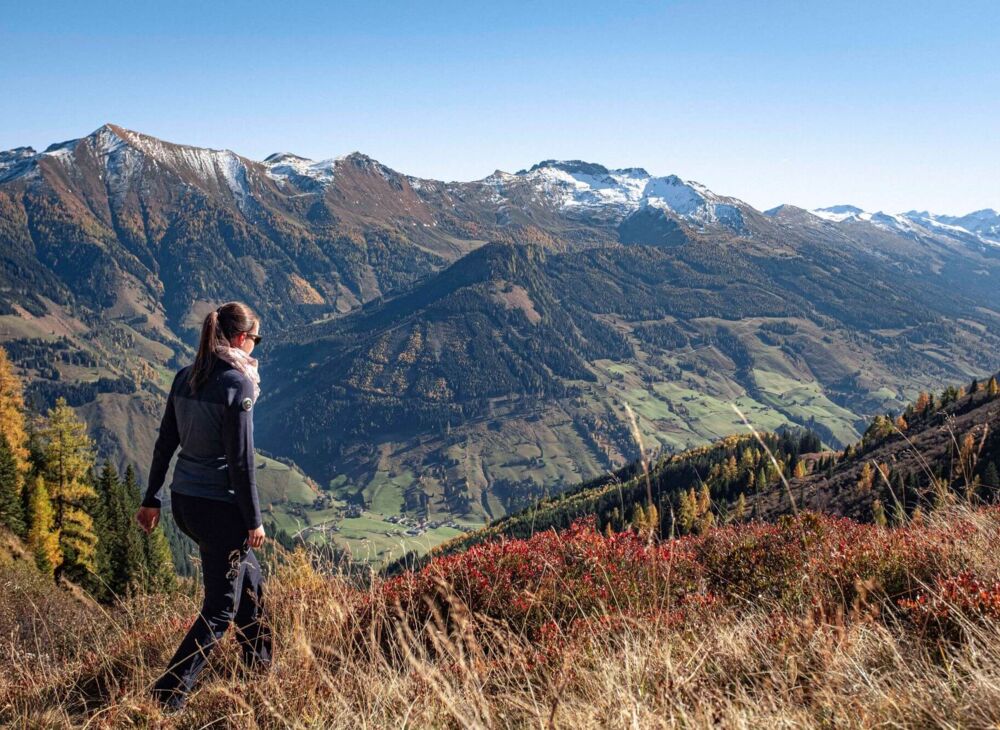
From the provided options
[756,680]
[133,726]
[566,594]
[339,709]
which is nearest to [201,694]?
[133,726]

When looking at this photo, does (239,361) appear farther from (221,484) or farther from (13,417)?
(13,417)

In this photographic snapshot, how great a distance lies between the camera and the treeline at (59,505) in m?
33.0

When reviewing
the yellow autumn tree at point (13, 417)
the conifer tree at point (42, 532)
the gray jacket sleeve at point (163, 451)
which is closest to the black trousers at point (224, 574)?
the gray jacket sleeve at point (163, 451)

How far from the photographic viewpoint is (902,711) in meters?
2.77

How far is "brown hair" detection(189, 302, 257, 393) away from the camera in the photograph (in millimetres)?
5288

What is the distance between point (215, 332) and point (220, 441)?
36.6 inches

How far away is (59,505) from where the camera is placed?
35250mm

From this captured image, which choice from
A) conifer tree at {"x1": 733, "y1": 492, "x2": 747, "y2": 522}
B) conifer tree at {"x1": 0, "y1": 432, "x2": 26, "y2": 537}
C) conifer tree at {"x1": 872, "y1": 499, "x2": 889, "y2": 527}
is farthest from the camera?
conifer tree at {"x1": 0, "y1": 432, "x2": 26, "y2": 537}

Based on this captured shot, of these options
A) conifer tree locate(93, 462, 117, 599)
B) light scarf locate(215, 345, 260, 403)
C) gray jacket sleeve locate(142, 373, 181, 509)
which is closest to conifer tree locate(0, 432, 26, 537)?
conifer tree locate(93, 462, 117, 599)

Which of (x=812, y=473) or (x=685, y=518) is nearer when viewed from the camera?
(x=685, y=518)

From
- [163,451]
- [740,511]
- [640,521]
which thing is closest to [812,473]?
[740,511]

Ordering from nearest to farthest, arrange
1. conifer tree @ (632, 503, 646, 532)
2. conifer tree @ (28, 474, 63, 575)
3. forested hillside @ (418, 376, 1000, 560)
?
conifer tree @ (632, 503, 646, 532)
conifer tree @ (28, 474, 63, 575)
forested hillside @ (418, 376, 1000, 560)

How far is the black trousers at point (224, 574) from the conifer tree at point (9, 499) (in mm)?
35880

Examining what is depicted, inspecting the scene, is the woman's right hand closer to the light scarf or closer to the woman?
the woman
